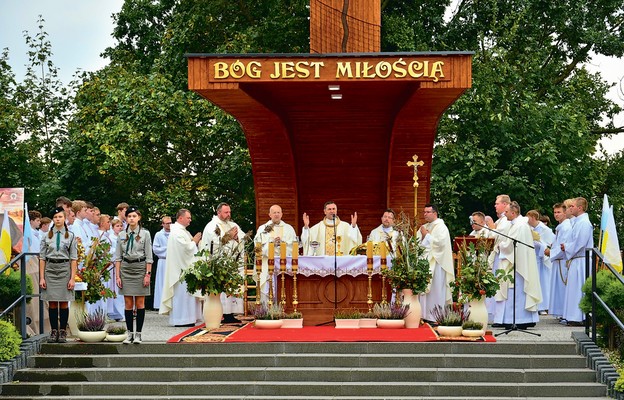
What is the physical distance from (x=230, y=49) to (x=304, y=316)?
443 inches

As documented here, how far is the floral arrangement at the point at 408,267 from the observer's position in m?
18.1

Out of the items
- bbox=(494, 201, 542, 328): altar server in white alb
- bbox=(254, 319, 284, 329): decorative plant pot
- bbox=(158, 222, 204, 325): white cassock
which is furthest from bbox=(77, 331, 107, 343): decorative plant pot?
bbox=(494, 201, 542, 328): altar server in white alb

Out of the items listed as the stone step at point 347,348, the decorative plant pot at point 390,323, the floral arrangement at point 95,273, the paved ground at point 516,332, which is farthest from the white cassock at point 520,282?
the floral arrangement at point 95,273

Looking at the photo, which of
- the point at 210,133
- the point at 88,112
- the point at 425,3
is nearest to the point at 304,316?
the point at 210,133

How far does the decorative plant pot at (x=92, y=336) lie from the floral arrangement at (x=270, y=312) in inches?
101

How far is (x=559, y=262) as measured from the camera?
70.0 ft

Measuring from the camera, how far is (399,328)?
18156 mm

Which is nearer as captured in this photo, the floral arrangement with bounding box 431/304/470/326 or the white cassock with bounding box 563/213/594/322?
the floral arrangement with bounding box 431/304/470/326

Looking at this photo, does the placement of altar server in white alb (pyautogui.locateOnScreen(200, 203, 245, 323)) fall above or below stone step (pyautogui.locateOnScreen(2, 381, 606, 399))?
above

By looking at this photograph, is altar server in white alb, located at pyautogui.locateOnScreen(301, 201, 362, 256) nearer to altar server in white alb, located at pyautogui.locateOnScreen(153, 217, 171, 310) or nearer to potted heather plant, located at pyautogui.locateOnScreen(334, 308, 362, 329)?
potted heather plant, located at pyautogui.locateOnScreen(334, 308, 362, 329)

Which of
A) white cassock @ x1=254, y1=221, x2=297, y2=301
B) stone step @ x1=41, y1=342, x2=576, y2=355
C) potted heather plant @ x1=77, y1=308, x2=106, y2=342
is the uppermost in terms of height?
white cassock @ x1=254, y1=221, x2=297, y2=301

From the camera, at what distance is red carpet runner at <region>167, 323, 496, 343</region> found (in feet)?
54.7

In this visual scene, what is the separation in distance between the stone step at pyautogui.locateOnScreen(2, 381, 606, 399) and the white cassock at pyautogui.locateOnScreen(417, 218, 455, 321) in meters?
4.80

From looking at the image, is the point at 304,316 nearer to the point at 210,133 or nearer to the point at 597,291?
the point at 597,291
